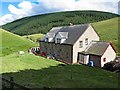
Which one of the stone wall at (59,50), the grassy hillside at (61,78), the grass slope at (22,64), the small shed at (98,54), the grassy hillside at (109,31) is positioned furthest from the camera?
the grassy hillside at (109,31)

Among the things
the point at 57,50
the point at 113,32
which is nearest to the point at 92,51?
the point at 57,50

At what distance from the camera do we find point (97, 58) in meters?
45.7

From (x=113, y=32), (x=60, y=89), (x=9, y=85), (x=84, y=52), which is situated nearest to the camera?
(x=9, y=85)

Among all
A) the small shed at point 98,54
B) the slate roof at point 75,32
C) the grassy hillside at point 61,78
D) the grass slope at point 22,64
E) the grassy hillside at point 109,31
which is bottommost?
the grassy hillside at point 61,78

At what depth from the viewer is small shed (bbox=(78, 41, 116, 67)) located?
4516 centimetres

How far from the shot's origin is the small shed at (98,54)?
45.2 meters

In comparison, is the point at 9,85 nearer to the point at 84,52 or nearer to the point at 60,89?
the point at 60,89

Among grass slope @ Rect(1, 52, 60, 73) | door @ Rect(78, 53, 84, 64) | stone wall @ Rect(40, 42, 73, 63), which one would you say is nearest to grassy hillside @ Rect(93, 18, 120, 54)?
stone wall @ Rect(40, 42, 73, 63)

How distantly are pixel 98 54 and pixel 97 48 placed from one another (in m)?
2.19

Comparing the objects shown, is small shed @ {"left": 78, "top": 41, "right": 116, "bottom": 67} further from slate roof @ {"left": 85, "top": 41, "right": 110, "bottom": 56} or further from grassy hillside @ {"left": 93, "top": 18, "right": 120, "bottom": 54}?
grassy hillside @ {"left": 93, "top": 18, "right": 120, "bottom": 54}

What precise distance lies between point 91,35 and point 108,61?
26.5ft

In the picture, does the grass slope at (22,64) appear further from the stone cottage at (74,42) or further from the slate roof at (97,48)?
the slate roof at (97,48)

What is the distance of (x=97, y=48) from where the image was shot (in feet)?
155

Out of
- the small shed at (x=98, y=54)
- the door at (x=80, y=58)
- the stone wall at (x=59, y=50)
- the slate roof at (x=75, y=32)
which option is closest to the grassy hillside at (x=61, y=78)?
the small shed at (x=98, y=54)
